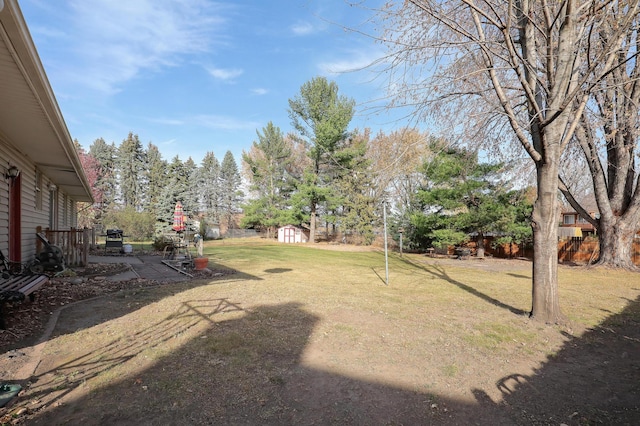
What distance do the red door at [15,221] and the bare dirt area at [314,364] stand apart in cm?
209

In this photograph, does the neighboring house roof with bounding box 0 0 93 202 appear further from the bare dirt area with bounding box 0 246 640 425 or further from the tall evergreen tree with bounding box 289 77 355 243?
the tall evergreen tree with bounding box 289 77 355 243

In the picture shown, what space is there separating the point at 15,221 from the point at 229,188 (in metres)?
52.0

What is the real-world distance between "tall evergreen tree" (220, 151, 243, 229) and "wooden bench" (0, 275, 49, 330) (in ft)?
160

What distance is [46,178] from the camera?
10742mm

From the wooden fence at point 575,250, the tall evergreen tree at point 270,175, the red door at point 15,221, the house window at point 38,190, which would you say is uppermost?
the tall evergreen tree at point 270,175

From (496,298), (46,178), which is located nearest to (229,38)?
(46,178)

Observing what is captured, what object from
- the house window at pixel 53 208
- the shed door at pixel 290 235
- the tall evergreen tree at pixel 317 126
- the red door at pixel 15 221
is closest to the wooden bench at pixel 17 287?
the red door at pixel 15 221

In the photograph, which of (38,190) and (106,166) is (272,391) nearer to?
(38,190)

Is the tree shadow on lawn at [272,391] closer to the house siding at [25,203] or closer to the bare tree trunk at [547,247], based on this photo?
the bare tree trunk at [547,247]

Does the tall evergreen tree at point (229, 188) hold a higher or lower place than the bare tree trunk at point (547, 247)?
higher

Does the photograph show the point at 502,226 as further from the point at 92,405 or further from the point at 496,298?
the point at 92,405

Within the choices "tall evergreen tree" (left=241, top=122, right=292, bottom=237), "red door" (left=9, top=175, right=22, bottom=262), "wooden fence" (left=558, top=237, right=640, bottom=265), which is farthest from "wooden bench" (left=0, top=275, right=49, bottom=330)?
"tall evergreen tree" (left=241, top=122, right=292, bottom=237)

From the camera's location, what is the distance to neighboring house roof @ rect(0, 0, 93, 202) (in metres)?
2.94

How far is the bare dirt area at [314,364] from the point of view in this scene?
8.55ft
